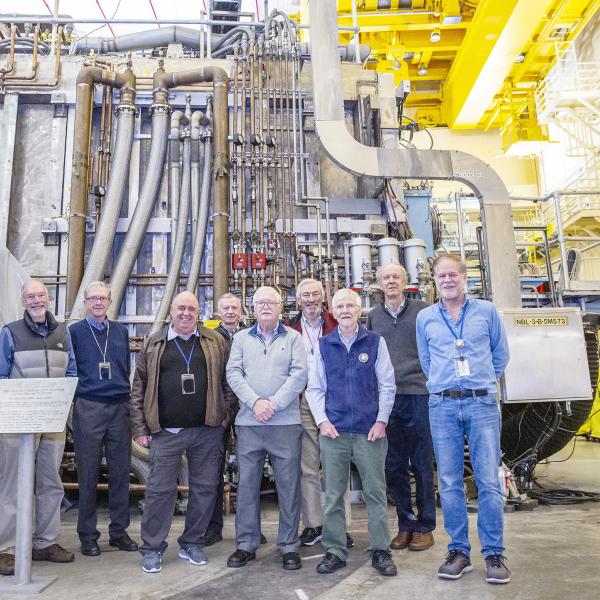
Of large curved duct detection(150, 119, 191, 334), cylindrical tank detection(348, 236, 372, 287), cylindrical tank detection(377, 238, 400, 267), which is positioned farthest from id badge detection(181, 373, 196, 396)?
cylindrical tank detection(377, 238, 400, 267)

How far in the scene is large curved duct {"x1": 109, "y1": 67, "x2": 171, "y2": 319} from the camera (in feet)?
18.9

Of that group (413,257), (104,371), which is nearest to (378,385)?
(104,371)

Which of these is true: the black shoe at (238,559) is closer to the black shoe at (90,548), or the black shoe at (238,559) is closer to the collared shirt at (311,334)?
the black shoe at (90,548)

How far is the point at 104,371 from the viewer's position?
11.1 feet

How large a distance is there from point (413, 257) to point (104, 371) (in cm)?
326

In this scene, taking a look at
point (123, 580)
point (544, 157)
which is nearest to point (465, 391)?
point (123, 580)

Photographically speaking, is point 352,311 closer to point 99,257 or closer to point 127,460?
point 127,460

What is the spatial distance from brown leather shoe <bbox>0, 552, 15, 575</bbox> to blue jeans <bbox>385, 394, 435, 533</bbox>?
87.1 inches

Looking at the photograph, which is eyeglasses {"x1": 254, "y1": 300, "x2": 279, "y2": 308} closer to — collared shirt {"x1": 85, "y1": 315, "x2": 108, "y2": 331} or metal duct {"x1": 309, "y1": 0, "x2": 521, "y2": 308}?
collared shirt {"x1": 85, "y1": 315, "x2": 108, "y2": 331}

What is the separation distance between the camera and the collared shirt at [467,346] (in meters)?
2.83

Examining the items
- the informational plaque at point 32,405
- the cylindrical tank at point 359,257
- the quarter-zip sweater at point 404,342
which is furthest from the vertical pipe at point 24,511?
the cylindrical tank at point 359,257

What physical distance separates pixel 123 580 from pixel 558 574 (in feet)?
7.31

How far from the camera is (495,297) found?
4949 mm

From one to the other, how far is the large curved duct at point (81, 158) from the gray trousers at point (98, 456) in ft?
8.36
